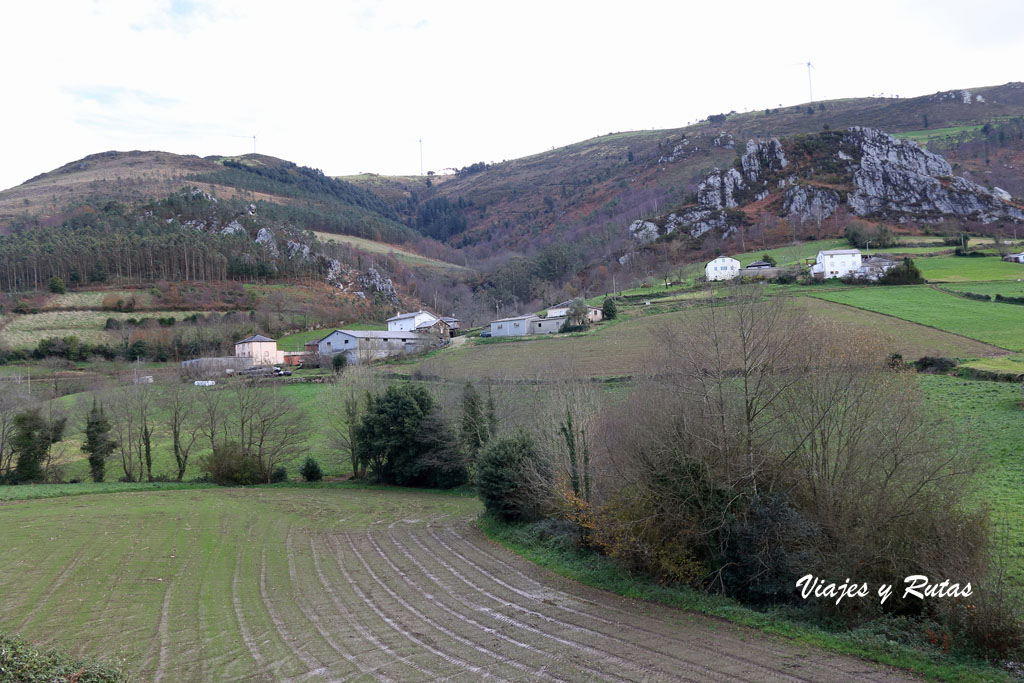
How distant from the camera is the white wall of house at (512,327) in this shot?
2950 inches

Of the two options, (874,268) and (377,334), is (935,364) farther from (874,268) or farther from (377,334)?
(377,334)

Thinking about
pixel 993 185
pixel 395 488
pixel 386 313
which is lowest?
pixel 395 488

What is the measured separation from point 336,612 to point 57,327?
253 ft

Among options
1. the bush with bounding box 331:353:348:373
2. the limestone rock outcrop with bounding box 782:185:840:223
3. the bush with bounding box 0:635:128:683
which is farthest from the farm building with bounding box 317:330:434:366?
the limestone rock outcrop with bounding box 782:185:840:223

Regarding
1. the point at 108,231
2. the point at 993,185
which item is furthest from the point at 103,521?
the point at 993,185

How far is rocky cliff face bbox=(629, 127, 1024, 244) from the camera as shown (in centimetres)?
10750

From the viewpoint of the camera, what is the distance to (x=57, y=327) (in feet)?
241

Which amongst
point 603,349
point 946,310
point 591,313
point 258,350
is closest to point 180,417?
point 603,349

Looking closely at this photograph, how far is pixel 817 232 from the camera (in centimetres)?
10256

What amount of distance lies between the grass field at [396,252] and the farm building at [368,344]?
66725 millimetres

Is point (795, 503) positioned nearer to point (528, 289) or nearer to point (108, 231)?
point (528, 289)

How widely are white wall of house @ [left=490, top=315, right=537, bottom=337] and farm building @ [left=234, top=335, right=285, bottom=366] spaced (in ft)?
89.9

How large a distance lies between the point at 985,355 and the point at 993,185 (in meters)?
114

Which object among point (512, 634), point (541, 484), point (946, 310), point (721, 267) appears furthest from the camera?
point (721, 267)
